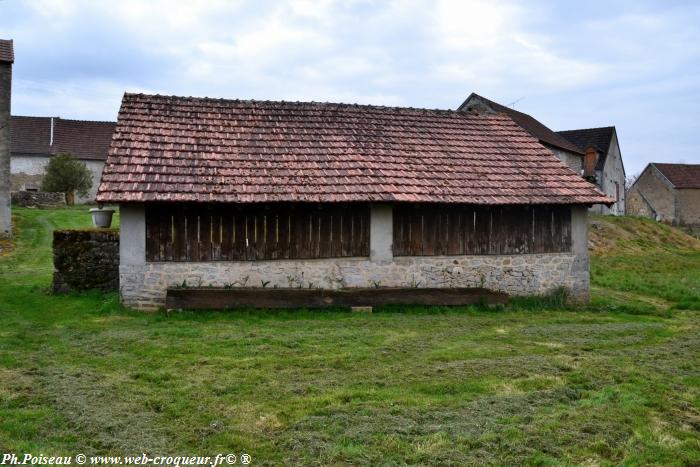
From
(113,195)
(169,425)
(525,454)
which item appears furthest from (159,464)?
(113,195)

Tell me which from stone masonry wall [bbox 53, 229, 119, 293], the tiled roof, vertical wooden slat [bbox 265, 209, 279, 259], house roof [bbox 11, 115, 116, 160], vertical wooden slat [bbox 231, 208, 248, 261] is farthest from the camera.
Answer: the tiled roof

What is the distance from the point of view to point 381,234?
12984 millimetres

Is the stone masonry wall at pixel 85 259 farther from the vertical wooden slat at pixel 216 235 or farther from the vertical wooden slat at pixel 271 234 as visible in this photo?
the vertical wooden slat at pixel 271 234

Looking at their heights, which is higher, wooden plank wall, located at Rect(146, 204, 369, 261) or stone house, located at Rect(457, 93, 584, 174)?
stone house, located at Rect(457, 93, 584, 174)

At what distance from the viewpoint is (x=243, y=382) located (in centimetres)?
715

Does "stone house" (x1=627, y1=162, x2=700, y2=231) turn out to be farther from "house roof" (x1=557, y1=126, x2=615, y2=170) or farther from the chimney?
the chimney

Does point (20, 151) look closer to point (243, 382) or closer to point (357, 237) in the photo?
point (357, 237)

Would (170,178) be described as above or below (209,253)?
above

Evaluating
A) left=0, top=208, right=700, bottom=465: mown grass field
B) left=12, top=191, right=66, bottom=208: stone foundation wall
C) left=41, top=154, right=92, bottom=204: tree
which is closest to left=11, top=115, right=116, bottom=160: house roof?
left=41, top=154, right=92, bottom=204: tree

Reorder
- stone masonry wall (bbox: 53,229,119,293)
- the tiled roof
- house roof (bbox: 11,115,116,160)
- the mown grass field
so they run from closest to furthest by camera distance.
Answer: the mown grass field < stone masonry wall (bbox: 53,229,119,293) < house roof (bbox: 11,115,116,160) < the tiled roof

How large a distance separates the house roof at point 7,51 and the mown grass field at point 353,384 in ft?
45.5

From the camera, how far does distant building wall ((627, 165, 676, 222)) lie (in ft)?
156

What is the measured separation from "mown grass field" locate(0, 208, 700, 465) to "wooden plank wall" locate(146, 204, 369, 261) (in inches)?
54.4

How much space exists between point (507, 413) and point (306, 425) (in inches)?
80.4
